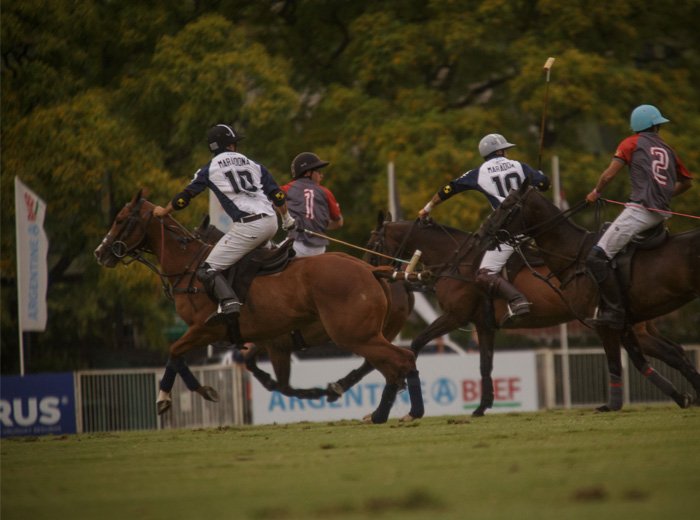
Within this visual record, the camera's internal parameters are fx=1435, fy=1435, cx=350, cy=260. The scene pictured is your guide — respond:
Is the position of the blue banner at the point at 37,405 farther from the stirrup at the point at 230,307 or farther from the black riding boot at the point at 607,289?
the black riding boot at the point at 607,289

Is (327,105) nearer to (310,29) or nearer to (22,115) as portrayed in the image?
(310,29)

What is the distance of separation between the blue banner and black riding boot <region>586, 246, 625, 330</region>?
10.1 metres

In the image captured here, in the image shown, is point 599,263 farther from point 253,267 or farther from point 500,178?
point 253,267

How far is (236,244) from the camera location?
13023 millimetres

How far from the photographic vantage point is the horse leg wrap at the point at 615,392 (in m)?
13.1

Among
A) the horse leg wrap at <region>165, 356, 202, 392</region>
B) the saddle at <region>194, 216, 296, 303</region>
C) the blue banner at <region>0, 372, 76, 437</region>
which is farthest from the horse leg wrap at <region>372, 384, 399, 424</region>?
the blue banner at <region>0, 372, 76, 437</region>

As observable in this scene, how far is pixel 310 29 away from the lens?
98.4ft

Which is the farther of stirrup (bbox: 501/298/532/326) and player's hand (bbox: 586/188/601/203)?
stirrup (bbox: 501/298/532/326)

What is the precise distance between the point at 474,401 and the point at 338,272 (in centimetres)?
977

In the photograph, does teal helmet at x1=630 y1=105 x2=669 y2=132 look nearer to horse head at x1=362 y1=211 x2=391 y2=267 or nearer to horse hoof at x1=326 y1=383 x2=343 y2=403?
horse head at x1=362 y1=211 x2=391 y2=267

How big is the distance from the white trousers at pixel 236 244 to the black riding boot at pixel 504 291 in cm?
253

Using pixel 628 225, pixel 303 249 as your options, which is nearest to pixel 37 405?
pixel 303 249

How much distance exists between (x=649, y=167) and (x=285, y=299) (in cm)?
343

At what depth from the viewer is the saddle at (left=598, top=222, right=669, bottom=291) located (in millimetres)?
12750
